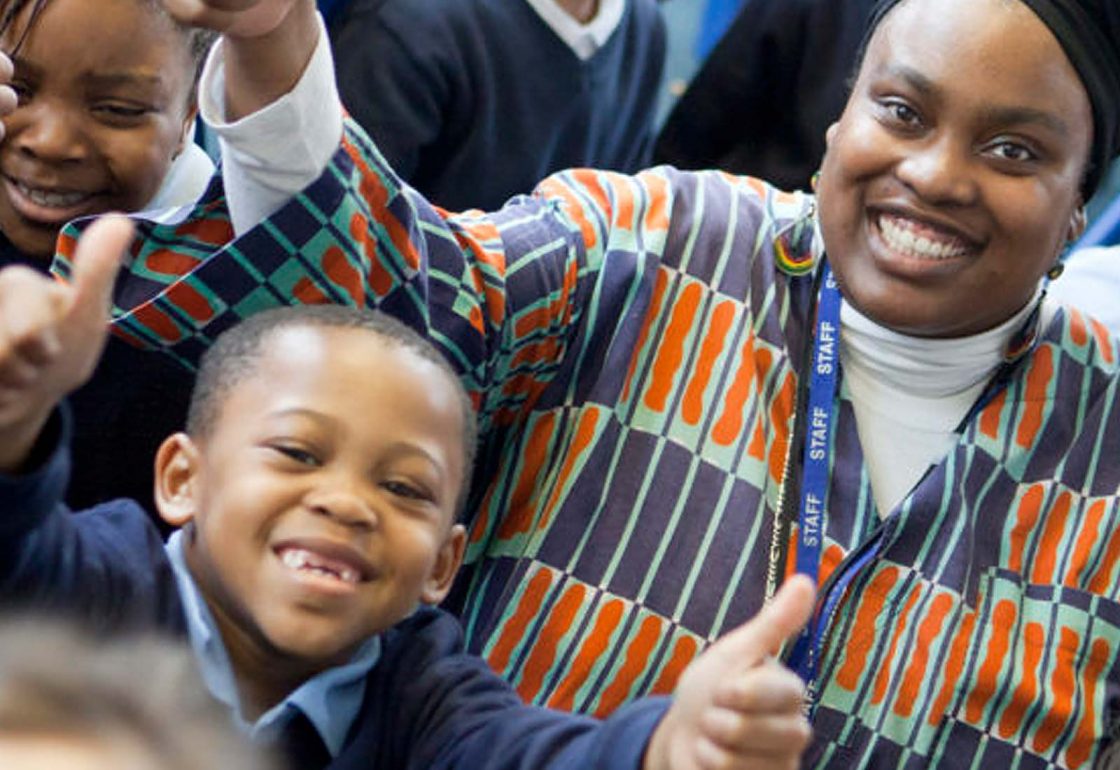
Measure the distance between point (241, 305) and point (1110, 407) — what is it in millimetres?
848

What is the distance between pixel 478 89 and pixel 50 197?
2.36 feet

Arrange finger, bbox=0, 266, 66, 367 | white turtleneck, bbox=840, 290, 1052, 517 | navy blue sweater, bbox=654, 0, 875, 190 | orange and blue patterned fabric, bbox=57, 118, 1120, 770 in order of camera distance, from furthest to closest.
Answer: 1. navy blue sweater, bbox=654, 0, 875, 190
2. white turtleneck, bbox=840, 290, 1052, 517
3. orange and blue patterned fabric, bbox=57, 118, 1120, 770
4. finger, bbox=0, 266, 66, 367

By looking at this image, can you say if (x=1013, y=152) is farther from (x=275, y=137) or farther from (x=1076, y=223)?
(x=275, y=137)

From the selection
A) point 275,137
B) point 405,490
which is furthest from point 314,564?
point 275,137

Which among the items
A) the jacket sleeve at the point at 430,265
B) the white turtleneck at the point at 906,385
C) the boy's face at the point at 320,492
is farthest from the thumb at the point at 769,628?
the white turtleneck at the point at 906,385

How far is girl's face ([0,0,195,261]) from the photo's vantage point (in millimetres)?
1979

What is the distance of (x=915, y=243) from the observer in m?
1.99

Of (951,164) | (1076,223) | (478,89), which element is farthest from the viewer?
(478,89)

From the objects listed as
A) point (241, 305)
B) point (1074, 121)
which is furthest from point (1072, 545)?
point (241, 305)

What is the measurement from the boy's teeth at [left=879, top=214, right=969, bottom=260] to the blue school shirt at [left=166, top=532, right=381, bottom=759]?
0.67m

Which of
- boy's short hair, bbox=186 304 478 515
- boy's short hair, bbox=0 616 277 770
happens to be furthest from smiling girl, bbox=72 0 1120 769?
boy's short hair, bbox=0 616 277 770

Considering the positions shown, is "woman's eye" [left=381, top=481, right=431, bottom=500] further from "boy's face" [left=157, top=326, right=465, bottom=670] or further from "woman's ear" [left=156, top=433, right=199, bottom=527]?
"woman's ear" [left=156, top=433, right=199, bottom=527]

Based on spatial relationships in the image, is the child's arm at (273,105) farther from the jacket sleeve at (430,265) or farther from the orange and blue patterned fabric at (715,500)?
the orange and blue patterned fabric at (715,500)

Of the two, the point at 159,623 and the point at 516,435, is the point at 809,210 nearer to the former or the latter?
the point at 516,435
